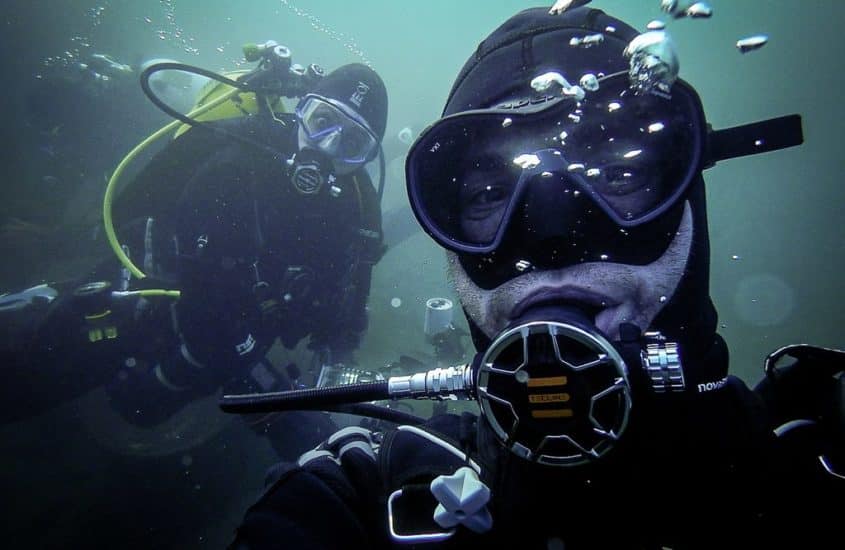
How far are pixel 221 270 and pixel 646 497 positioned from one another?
4.88 metres

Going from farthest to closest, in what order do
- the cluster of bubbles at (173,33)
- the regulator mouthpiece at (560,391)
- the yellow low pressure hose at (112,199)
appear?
the cluster of bubbles at (173,33)
the yellow low pressure hose at (112,199)
the regulator mouthpiece at (560,391)

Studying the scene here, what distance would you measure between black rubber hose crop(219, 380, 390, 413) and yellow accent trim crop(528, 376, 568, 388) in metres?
0.50

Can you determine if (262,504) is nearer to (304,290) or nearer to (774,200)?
(304,290)

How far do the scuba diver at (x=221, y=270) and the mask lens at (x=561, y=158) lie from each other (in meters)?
3.71

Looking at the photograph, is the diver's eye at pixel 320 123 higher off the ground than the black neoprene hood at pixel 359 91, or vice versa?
the black neoprene hood at pixel 359 91

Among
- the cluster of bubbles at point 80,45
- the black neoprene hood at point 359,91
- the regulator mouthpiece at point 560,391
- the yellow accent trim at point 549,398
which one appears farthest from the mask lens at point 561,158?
the cluster of bubbles at point 80,45

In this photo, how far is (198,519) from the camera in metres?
5.30

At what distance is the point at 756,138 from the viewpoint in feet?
5.58

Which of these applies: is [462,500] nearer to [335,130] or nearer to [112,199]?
[335,130]

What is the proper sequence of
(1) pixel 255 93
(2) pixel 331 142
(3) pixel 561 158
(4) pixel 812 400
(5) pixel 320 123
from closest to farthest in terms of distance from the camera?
(3) pixel 561 158, (4) pixel 812 400, (2) pixel 331 142, (5) pixel 320 123, (1) pixel 255 93

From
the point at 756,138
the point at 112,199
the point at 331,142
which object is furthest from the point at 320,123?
the point at 756,138

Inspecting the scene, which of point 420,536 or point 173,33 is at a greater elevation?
point 173,33

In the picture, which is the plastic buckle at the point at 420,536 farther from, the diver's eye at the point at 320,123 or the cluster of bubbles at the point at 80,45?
the cluster of bubbles at the point at 80,45

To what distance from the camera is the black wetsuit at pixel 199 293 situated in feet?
16.0
